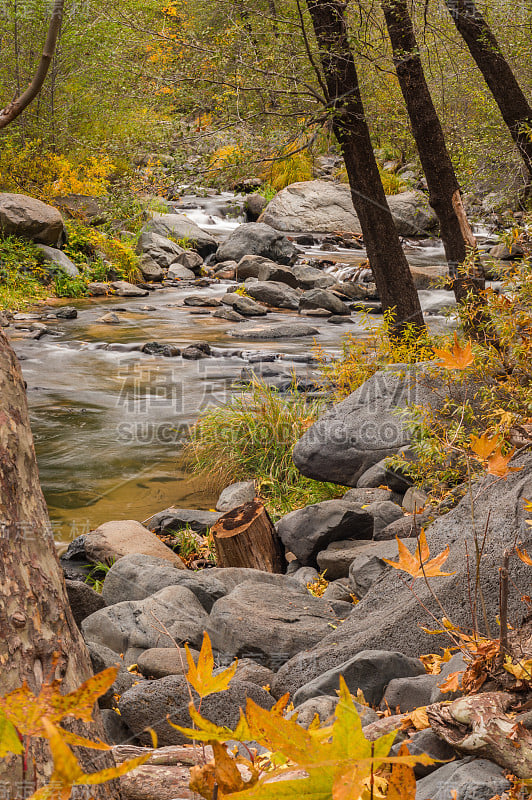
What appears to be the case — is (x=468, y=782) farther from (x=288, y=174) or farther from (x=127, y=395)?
(x=288, y=174)

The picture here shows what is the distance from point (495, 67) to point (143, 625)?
22.3ft

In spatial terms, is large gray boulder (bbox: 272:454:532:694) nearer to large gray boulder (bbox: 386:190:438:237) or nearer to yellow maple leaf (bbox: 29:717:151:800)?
yellow maple leaf (bbox: 29:717:151:800)

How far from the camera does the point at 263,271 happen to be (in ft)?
53.6

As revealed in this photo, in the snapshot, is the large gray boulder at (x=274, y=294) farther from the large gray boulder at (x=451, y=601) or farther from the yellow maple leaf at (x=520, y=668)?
the yellow maple leaf at (x=520, y=668)

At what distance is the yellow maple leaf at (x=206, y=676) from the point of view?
0.67m

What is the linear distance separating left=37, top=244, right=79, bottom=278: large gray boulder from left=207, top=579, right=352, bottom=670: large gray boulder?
13636mm

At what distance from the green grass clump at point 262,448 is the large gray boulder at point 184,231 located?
13.0 m

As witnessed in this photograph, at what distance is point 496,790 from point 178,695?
1.56m

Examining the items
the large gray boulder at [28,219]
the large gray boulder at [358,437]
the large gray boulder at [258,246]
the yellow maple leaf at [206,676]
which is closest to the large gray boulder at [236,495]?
the large gray boulder at [358,437]

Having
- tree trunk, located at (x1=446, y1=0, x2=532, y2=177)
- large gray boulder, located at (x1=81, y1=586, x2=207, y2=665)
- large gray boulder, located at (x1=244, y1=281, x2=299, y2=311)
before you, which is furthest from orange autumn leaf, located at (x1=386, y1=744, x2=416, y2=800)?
large gray boulder, located at (x1=244, y1=281, x2=299, y2=311)

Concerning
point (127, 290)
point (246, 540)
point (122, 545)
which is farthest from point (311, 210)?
point (246, 540)

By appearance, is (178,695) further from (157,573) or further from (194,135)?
(194,135)

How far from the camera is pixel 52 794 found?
57 cm

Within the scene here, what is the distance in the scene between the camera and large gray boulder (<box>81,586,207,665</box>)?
11.4ft
